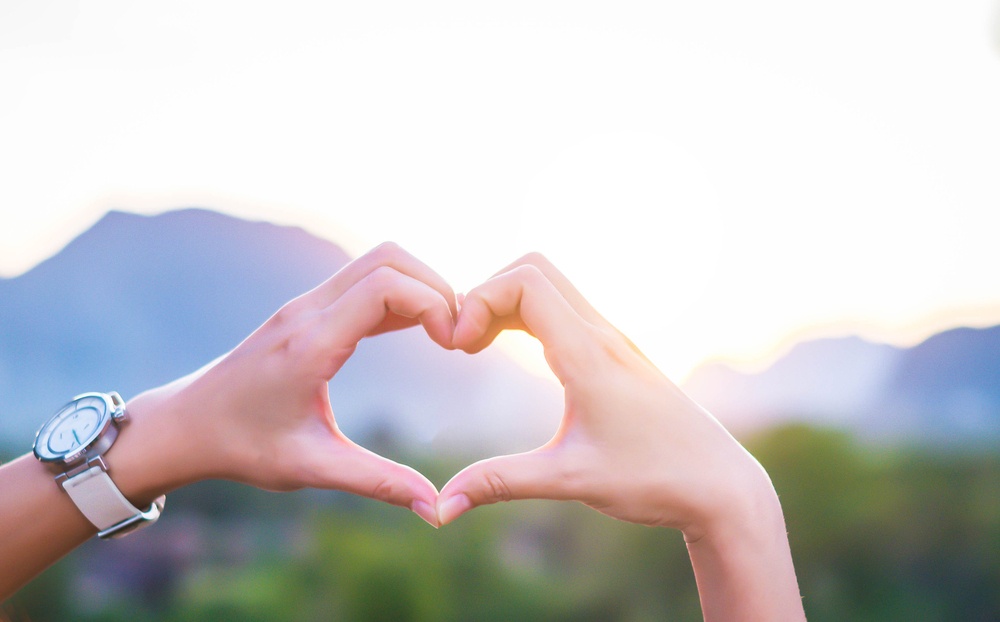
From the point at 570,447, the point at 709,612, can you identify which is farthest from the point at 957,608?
the point at 570,447

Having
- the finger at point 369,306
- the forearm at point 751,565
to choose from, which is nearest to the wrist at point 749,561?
the forearm at point 751,565

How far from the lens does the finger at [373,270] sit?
1.57 m

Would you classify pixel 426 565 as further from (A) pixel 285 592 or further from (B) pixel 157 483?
(B) pixel 157 483

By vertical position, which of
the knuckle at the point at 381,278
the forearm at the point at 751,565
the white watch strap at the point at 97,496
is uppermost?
the knuckle at the point at 381,278

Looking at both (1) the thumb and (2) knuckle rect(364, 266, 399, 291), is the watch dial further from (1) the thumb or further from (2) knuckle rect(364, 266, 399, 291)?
(1) the thumb

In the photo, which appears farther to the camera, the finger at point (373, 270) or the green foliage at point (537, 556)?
the green foliage at point (537, 556)

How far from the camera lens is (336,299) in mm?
1581

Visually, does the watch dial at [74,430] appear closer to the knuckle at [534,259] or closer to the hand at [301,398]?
the hand at [301,398]

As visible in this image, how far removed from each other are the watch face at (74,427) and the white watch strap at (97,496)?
2.4 inches

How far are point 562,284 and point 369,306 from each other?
1.52 ft

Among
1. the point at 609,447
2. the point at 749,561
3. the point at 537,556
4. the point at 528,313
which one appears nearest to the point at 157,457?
the point at 528,313

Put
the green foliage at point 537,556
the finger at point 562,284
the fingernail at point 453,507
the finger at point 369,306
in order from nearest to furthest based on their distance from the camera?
the fingernail at point 453,507, the finger at point 369,306, the finger at point 562,284, the green foliage at point 537,556

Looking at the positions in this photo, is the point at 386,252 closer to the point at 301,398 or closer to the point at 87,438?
the point at 301,398

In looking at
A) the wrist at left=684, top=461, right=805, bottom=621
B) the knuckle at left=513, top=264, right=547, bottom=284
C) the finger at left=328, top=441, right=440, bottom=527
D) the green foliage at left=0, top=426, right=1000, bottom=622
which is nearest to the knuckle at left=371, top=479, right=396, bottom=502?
the finger at left=328, top=441, right=440, bottom=527
